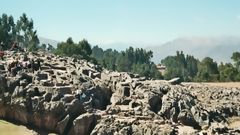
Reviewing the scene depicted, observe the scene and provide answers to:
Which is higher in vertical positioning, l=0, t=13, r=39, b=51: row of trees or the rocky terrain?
l=0, t=13, r=39, b=51: row of trees

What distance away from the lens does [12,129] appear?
46.2 meters

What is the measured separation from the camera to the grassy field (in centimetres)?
4544

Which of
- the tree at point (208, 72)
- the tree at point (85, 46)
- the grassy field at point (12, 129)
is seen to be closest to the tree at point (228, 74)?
the tree at point (208, 72)

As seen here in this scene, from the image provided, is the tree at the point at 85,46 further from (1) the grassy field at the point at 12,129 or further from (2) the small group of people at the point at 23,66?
(1) the grassy field at the point at 12,129

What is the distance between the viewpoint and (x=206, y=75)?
126 m

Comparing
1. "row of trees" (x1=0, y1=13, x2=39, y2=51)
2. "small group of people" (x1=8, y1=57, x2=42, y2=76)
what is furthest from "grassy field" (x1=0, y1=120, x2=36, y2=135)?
"row of trees" (x1=0, y1=13, x2=39, y2=51)

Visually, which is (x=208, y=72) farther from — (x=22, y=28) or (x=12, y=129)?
(x=12, y=129)

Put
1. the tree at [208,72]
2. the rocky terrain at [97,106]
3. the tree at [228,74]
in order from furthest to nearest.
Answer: the tree at [208,72] < the tree at [228,74] < the rocky terrain at [97,106]

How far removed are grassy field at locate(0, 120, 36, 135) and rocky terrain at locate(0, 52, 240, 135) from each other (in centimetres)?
138

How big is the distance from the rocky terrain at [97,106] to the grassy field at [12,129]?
138cm

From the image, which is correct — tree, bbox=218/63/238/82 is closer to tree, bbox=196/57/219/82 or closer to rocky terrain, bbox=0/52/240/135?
tree, bbox=196/57/219/82

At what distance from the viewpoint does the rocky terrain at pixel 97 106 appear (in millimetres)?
46500

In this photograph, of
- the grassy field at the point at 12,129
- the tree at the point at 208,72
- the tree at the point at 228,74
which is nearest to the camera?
the grassy field at the point at 12,129

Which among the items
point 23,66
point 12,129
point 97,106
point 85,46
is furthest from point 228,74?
point 12,129
